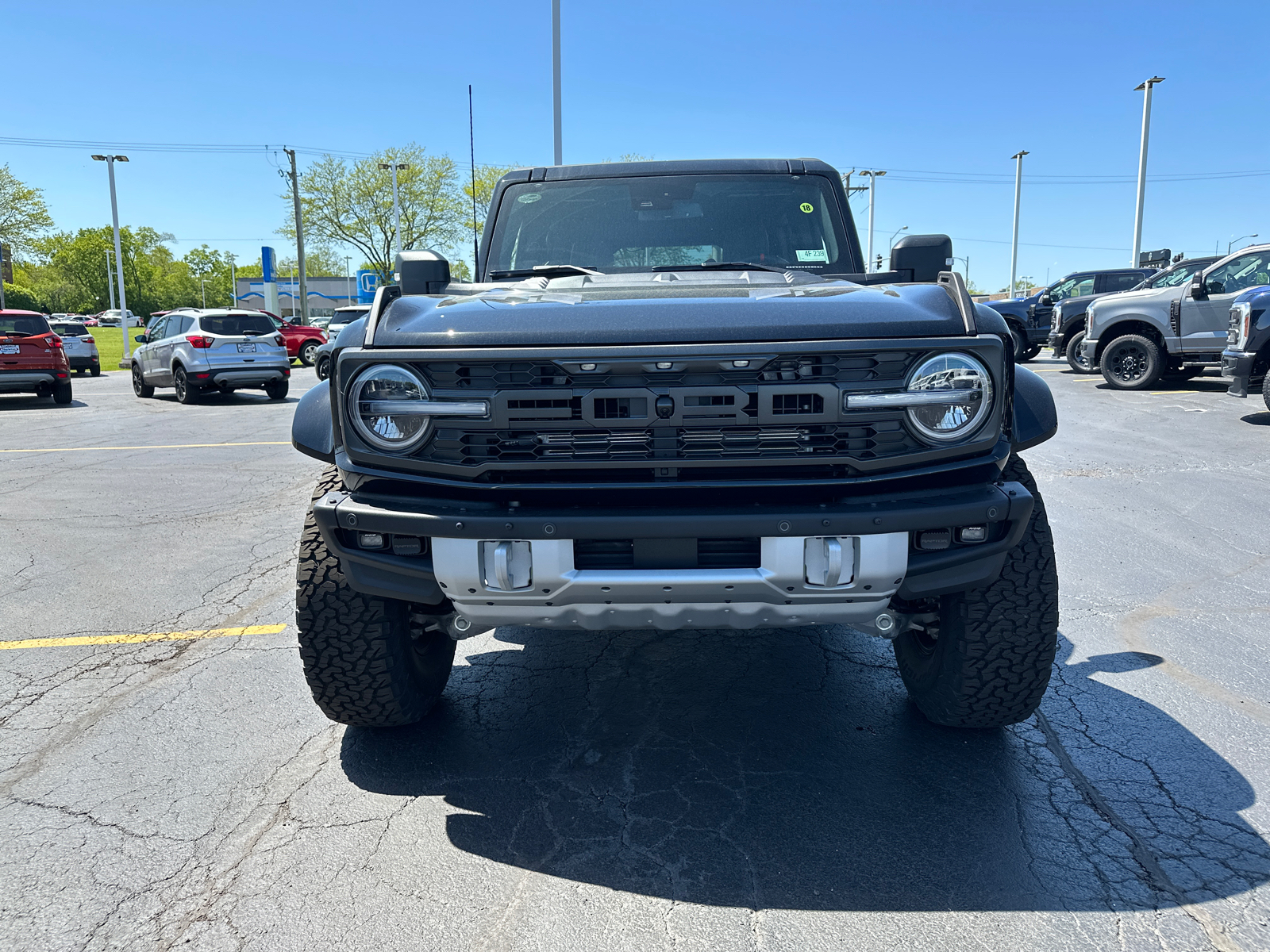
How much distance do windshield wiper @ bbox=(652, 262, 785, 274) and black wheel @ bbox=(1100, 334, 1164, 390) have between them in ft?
41.1

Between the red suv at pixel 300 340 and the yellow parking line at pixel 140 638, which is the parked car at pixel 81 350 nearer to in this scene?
the red suv at pixel 300 340

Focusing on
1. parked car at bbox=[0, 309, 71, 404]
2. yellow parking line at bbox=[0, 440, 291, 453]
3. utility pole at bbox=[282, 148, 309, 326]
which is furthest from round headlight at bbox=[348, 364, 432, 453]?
utility pole at bbox=[282, 148, 309, 326]

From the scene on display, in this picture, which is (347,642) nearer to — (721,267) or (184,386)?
(721,267)

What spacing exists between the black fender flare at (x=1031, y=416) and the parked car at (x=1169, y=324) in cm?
1168

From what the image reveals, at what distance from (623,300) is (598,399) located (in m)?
0.42

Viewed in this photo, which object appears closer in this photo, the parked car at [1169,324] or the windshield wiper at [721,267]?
the windshield wiper at [721,267]

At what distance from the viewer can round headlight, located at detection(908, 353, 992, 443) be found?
7.74ft

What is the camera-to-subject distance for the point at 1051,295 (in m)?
22.0

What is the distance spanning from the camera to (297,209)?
47.5 m

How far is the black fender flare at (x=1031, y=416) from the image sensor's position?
8.49 feet

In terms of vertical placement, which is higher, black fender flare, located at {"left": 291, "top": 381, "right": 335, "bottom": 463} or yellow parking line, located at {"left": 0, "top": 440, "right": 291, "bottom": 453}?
black fender flare, located at {"left": 291, "top": 381, "right": 335, "bottom": 463}

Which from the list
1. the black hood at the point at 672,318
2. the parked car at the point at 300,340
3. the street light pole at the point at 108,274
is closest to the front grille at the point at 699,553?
the black hood at the point at 672,318

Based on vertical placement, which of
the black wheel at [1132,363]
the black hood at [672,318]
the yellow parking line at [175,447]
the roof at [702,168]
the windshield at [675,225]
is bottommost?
the yellow parking line at [175,447]

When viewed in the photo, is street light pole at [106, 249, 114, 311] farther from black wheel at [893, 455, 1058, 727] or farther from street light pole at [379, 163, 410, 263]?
black wheel at [893, 455, 1058, 727]
